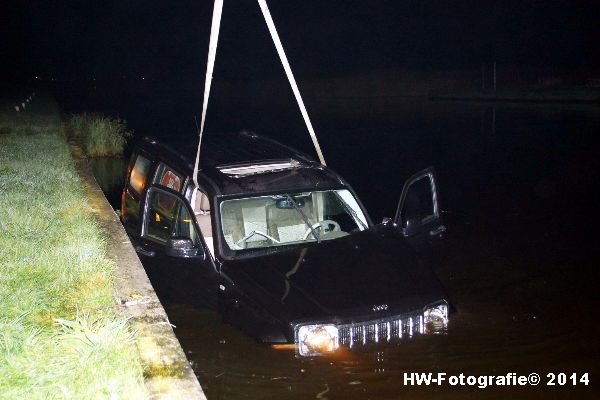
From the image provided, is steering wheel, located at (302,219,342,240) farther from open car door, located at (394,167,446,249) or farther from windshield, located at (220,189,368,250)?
open car door, located at (394,167,446,249)

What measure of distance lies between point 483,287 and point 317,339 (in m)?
4.13

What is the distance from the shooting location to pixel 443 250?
10891mm

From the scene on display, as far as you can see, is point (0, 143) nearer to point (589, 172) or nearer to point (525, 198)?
point (525, 198)

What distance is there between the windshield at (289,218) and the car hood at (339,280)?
0.30 m

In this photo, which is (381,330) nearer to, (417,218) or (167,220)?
(417,218)

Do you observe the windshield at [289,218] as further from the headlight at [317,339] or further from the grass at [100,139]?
the grass at [100,139]

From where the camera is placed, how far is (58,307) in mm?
5500

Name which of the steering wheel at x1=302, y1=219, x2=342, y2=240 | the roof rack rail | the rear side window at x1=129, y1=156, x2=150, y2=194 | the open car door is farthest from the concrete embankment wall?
the open car door

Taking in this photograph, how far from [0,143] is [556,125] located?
2079cm

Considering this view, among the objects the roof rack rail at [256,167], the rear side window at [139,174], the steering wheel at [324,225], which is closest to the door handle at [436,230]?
the steering wheel at [324,225]

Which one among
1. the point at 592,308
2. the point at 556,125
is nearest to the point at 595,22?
the point at 556,125

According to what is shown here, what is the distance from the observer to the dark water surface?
238 inches

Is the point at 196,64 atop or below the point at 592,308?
atop

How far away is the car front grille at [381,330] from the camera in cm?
550
